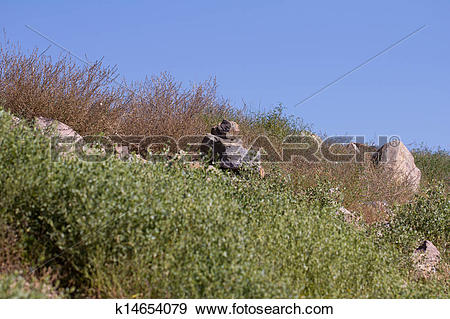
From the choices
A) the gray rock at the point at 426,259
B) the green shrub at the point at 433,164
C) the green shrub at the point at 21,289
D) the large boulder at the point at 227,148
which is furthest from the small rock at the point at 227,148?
the green shrub at the point at 433,164

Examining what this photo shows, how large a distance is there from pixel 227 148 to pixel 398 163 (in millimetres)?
4246

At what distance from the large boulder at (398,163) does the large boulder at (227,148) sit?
3180mm

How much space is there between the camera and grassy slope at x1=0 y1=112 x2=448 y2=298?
3180 mm

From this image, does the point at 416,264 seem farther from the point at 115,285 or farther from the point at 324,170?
the point at 324,170

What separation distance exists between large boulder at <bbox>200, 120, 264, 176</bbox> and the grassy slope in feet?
11.7

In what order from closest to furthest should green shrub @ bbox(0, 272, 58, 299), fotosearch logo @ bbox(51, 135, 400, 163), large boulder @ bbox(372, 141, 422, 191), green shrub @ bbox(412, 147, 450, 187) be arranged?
1. green shrub @ bbox(0, 272, 58, 299)
2. fotosearch logo @ bbox(51, 135, 400, 163)
3. large boulder @ bbox(372, 141, 422, 191)
4. green shrub @ bbox(412, 147, 450, 187)

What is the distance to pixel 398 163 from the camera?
10.2 metres

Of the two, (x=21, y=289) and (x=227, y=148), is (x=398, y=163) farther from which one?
(x=21, y=289)

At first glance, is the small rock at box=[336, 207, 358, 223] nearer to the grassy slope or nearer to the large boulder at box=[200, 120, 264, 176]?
the grassy slope

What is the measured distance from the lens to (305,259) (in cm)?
359

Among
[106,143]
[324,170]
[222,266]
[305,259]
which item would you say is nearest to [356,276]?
[305,259]

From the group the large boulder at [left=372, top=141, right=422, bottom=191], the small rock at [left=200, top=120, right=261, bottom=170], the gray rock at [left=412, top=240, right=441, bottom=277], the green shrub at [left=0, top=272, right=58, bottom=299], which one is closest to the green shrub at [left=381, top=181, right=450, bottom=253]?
the gray rock at [left=412, top=240, right=441, bottom=277]

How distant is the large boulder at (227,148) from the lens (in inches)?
Answer: 302

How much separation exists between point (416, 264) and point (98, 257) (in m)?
3.33
